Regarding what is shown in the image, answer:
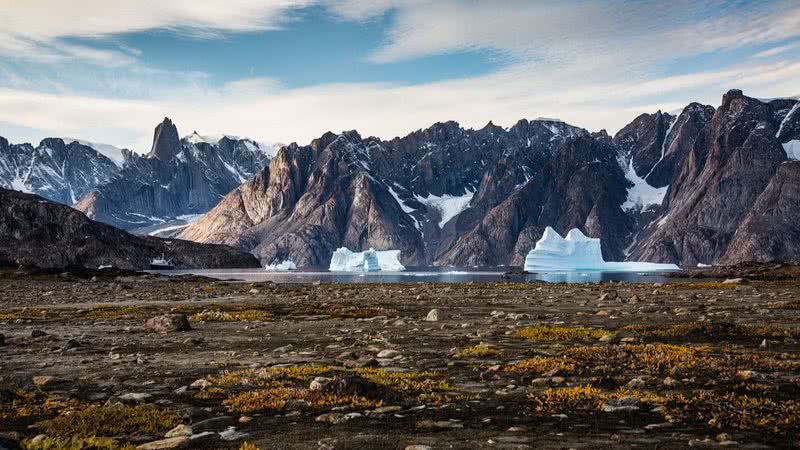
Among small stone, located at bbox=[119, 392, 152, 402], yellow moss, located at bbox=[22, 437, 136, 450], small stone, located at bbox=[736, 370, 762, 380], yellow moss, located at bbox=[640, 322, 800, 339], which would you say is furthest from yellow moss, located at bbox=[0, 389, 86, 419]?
yellow moss, located at bbox=[640, 322, 800, 339]

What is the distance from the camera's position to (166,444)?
1060cm

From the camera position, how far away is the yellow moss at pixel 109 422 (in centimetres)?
1173

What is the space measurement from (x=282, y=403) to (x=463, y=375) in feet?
16.3

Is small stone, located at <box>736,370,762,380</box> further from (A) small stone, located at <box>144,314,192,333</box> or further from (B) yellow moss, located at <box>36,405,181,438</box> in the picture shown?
(A) small stone, located at <box>144,314,192,333</box>

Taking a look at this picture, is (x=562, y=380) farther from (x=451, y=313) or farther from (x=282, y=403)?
(x=451, y=313)

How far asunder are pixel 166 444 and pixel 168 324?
21.1m

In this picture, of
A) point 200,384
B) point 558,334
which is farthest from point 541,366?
point 200,384

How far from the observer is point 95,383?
1692 centimetres

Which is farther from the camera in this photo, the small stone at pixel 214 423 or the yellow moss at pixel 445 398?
the yellow moss at pixel 445 398

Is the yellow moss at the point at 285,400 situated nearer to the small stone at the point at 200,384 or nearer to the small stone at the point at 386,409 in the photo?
the small stone at the point at 386,409

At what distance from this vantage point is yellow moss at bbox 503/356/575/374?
56.1 feet

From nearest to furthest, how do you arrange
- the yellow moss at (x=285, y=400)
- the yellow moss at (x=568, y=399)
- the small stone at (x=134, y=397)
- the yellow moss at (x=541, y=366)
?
the yellow moss at (x=568, y=399), the yellow moss at (x=285, y=400), the small stone at (x=134, y=397), the yellow moss at (x=541, y=366)

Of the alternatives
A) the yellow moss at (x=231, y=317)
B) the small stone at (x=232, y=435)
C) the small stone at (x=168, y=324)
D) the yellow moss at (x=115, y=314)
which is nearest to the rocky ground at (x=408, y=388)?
the small stone at (x=232, y=435)

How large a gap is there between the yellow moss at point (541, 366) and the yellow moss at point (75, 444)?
377 inches
